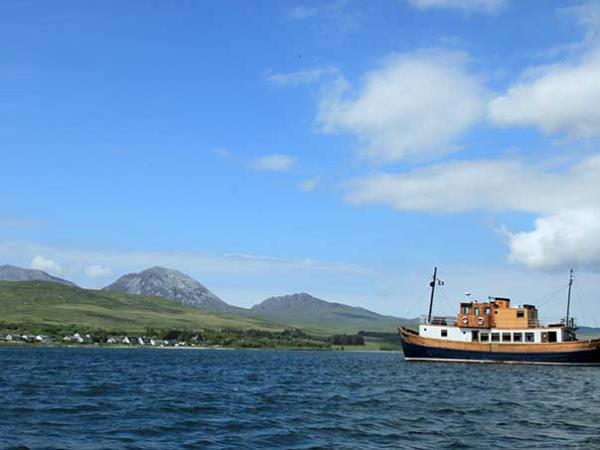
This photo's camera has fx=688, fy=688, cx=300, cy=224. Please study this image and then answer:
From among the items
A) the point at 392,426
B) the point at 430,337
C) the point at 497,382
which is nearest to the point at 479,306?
the point at 430,337

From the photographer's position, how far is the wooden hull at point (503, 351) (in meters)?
96.6

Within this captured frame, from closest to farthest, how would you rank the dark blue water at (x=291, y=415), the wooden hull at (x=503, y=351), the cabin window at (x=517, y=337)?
the dark blue water at (x=291, y=415) → the wooden hull at (x=503, y=351) → the cabin window at (x=517, y=337)

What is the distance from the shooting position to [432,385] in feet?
201

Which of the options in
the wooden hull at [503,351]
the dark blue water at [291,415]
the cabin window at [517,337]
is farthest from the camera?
the cabin window at [517,337]

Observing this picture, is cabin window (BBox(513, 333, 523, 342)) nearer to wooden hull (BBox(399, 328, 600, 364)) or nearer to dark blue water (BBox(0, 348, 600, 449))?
wooden hull (BBox(399, 328, 600, 364))

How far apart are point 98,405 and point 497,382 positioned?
39808mm

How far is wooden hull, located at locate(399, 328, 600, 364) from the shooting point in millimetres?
96562

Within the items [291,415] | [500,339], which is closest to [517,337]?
[500,339]

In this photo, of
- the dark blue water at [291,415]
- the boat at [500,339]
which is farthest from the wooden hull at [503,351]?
the dark blue water at [291,415]

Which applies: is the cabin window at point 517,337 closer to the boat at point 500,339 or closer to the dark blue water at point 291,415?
the boat at point 500,339

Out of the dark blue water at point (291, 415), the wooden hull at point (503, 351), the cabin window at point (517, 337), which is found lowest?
the dark blue water at point (291, 415)

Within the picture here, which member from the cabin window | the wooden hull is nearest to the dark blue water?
the wooden hull

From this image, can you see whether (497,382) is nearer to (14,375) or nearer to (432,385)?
(432,385)

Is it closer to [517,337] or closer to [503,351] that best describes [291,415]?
[503,351]
